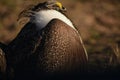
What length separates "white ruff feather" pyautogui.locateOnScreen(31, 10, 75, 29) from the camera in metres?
3.88

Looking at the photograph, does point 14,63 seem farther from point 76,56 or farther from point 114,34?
point 114,34

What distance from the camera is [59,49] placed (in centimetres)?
376

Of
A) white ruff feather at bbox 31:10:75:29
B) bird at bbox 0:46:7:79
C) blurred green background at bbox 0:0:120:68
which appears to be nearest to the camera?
bird at bbox 0:46:7:79

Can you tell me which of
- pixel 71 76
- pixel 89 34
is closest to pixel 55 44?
pixel 71 76

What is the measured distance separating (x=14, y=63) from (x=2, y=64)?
0.12 metres

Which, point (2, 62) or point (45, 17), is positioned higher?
point (45, 17)

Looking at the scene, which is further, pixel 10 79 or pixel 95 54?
pixel 95 54

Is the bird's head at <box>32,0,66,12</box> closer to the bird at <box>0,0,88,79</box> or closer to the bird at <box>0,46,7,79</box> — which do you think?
the bird at <box>0,0,88,79</box>

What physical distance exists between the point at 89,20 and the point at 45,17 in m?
4.20

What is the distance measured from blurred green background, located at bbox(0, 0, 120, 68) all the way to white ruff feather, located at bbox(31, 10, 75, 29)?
291 centimetres

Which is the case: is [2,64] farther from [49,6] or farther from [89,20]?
[89,20]

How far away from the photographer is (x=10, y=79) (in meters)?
3.52

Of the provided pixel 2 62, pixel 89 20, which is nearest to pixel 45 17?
pixel 2 62

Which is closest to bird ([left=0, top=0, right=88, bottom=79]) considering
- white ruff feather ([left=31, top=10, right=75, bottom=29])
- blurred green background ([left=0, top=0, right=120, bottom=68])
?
white ruff feather ([left=31, top=10, right=75, bottom=29])
